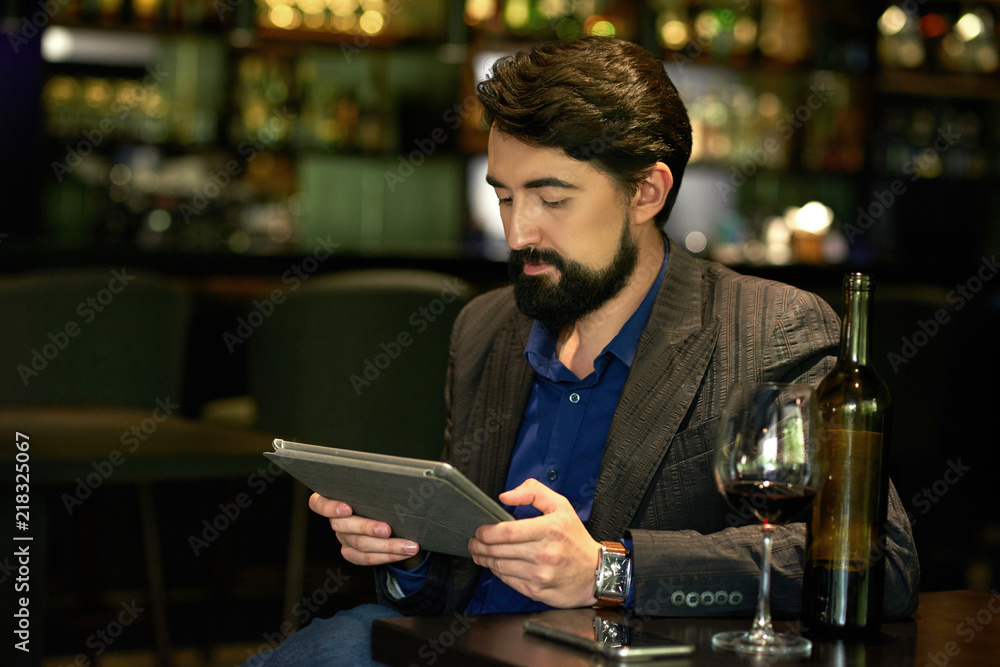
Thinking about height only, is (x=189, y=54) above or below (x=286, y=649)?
above

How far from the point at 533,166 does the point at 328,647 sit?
0.72m

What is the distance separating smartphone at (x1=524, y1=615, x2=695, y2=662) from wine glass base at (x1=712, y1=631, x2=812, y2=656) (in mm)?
36

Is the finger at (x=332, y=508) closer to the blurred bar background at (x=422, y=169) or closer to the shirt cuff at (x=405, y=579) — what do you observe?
the shirt cuff at (x=405, y=579)

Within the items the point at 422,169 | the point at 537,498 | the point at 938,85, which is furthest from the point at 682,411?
the point at 938,85

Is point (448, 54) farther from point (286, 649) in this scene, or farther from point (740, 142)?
point (286, 649)

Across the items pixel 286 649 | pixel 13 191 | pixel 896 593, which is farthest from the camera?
pixel 13 191

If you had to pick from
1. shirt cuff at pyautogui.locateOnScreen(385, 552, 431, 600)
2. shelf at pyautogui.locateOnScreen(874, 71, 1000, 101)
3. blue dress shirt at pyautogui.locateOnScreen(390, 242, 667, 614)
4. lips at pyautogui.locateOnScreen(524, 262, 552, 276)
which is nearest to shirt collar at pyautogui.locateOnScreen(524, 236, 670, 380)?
blue dress shirt at pyautogui.locateOnScreen(390, 242, 667, 614)

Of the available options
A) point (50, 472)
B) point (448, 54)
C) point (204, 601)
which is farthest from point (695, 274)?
point (448, 54)

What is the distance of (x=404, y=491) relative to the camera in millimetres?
1219

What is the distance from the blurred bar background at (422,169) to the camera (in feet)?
11.9

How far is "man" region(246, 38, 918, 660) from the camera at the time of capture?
153 cm

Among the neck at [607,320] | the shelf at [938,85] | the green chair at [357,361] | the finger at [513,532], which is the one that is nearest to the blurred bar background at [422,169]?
the shelf at [938,85]

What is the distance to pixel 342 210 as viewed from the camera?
5.11m

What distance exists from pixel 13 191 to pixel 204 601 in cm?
186
